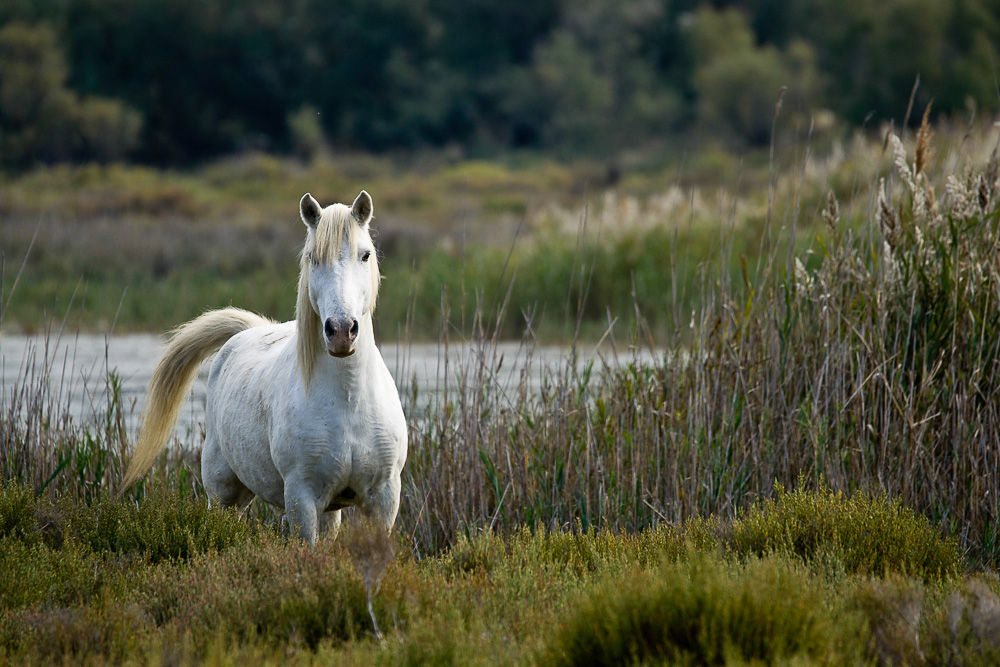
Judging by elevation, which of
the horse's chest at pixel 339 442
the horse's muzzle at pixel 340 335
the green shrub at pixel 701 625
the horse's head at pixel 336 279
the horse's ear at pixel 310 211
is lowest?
the green shrub at pixel 701 625

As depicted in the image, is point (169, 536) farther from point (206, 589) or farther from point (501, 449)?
point (501, 449)

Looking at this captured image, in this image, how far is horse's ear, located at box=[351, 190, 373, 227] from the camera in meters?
3.60

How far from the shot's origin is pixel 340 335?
328cm

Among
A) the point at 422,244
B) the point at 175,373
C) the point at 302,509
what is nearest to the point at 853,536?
the point at 302,509

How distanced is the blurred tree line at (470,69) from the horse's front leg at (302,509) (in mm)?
33693

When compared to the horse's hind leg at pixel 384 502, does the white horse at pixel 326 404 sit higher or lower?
higher

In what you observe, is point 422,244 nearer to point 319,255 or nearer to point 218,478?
point 218,478

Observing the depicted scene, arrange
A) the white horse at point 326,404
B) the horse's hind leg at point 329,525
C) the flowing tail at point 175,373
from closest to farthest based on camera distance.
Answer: the white horse at point 326,404, the horse's hind leg at point 329,525, the flowing tail at point 175,373

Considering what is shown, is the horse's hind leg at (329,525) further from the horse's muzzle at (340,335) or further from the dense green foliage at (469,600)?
the horse's muzzle at (340,335)

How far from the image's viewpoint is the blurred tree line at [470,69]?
128 ft

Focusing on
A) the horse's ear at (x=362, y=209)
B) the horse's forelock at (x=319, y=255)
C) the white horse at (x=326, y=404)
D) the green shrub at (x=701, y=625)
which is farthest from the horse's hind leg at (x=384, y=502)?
the green shrub at (x=701, y=625)

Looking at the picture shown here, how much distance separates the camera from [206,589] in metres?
3.24

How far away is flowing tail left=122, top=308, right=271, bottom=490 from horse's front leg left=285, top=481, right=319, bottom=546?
4.32ft

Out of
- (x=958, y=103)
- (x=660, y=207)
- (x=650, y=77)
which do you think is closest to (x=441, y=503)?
(x=660, y=207)
